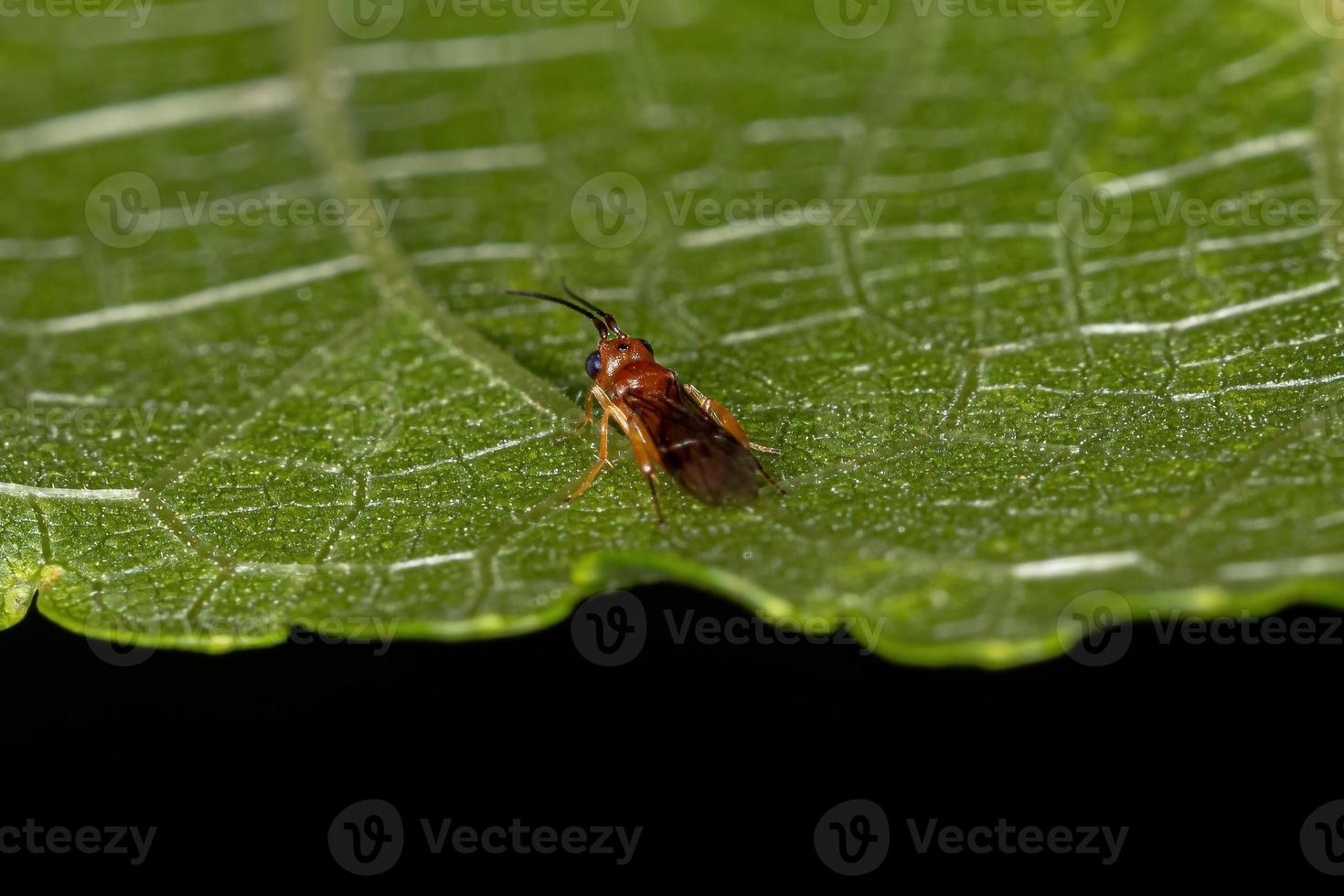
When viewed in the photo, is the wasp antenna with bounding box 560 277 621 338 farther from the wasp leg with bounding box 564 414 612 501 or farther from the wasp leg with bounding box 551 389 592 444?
the wasp leg with bounding box 564 414 612 501

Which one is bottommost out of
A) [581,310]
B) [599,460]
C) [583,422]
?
[599,460]

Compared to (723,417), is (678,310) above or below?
above

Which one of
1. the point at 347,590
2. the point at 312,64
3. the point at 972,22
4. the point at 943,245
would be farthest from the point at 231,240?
the point at 972,22

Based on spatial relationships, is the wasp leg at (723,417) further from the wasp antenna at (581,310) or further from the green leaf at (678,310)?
the wasp antenna at (581,310)

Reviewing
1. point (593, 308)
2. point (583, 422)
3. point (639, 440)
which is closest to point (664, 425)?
point (639, 440)

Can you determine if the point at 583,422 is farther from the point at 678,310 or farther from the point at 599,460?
the point at 678,310

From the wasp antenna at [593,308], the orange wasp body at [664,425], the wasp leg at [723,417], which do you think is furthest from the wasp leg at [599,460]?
the wasp antenna at [593,308]
